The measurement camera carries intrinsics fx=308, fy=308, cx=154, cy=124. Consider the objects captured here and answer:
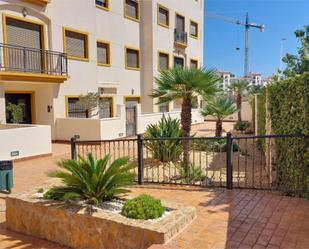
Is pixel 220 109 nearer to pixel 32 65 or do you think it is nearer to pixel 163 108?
pixel 32 65

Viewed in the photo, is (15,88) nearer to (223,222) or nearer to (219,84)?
(219,84)

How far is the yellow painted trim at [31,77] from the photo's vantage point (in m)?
13.0

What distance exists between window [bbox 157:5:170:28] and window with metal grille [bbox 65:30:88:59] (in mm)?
8647

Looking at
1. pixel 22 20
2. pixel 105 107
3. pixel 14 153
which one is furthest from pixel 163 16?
pixel 14 153

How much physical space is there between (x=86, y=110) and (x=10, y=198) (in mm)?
12573

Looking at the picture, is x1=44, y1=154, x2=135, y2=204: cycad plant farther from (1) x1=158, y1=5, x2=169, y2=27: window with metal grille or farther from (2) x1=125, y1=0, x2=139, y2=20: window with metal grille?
(1) x1=158, y1=5, x2=169, y2=27: window with metal grille

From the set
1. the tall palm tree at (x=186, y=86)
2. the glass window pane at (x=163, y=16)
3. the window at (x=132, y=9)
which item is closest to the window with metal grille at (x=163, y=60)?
the glass window pane at (x=163, y=16)

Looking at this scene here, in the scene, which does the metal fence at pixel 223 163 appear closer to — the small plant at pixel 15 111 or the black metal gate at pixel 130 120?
the black metal gate at pixel 130 120

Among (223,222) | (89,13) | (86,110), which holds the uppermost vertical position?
(89,13)

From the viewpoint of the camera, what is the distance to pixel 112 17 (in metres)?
Answer: 20.3

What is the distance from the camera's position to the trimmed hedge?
227 inches

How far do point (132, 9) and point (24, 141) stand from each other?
1469cm

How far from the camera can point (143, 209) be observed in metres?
4.75

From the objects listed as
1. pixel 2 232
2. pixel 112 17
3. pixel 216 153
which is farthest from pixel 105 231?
pixel 112 17
